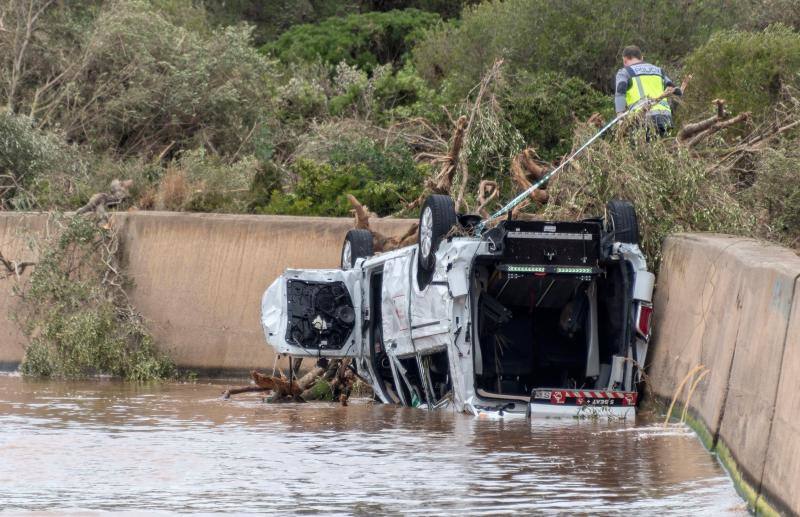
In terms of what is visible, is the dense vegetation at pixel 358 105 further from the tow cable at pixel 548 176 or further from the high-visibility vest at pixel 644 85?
the high-visibility vest at pixel 644 85

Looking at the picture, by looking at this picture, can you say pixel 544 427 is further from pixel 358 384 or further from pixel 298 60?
pixel 298 60

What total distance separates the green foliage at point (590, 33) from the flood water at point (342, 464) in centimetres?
1260

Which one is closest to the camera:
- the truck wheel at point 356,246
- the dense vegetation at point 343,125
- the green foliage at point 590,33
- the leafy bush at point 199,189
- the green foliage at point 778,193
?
the green foliage at point 778,193

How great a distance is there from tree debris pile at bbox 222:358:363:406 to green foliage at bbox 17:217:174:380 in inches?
105

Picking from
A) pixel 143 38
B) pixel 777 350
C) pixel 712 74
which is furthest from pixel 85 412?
pixel 143 38

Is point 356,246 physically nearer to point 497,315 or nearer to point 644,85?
point 497,315

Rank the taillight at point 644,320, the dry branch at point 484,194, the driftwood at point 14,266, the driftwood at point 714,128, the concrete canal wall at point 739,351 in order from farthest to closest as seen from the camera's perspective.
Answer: the driftwood at point 14,266 → the dry branch at point 484,194 → the driftwood at point 714,128 → the taillight at point 644,320 → the concrete canal wall at point 739,351

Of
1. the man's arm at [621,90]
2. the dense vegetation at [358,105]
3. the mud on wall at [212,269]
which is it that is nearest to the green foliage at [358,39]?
the dense vegetation at [358,105]

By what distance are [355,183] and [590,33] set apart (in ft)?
23.2

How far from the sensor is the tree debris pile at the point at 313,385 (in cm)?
1605

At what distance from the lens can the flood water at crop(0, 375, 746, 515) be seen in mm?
8789

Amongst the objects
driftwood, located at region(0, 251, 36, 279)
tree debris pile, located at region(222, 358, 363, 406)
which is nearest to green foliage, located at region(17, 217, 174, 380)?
driftwood, located at region(0, 251, 36, 279)

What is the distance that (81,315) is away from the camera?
18422 millimetres

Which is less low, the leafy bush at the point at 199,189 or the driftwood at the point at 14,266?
the leafy bush at the point at 199,189
